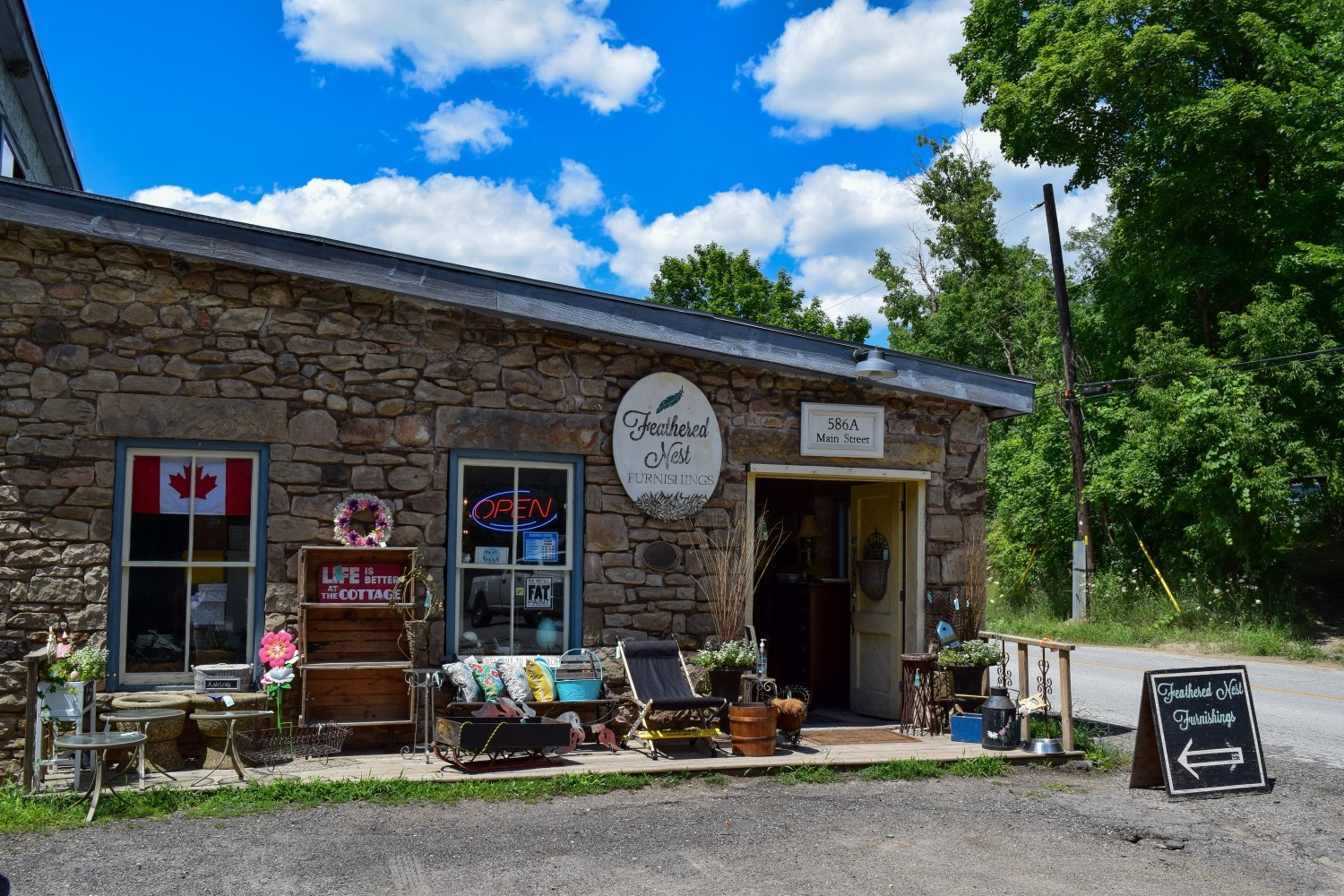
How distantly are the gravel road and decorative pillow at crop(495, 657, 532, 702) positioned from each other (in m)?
1.23

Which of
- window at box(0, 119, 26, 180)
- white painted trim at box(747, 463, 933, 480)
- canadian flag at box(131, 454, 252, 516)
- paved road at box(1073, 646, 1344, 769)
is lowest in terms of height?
paved road at box(1073, 646, 1344, 769)

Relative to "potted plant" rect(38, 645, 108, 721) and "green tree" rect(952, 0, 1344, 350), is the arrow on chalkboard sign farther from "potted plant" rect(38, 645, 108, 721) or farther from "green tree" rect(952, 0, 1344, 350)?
"green tree" rect(952, 0, 1344, 350)

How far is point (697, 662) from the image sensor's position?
324 inches

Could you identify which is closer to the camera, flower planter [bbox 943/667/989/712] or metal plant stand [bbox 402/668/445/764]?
metal plant stand [bbox 402/668/445/764]

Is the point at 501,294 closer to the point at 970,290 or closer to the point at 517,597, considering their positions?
the point at 517,597

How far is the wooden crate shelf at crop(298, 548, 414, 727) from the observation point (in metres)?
7.39

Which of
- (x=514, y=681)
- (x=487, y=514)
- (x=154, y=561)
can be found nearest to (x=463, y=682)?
(x=514, y=681)

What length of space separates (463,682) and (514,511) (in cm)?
129

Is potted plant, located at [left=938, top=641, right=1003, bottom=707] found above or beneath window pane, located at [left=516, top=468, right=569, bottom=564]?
beneath

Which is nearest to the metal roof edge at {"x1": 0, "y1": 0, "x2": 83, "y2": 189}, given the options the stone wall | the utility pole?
the stone wall

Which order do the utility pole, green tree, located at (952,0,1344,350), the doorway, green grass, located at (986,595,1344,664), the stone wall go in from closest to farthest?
the stone wall → the doorway → green grass, located at (986,595,1344,664) → green tree, located at (952,0,1344,350) → the utility pole

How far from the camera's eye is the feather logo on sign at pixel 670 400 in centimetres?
844

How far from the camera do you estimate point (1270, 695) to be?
38.3ft

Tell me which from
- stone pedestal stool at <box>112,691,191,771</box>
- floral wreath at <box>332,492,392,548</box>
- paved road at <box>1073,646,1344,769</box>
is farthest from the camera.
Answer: paved road at <box>1073,646,1344,769</box>
